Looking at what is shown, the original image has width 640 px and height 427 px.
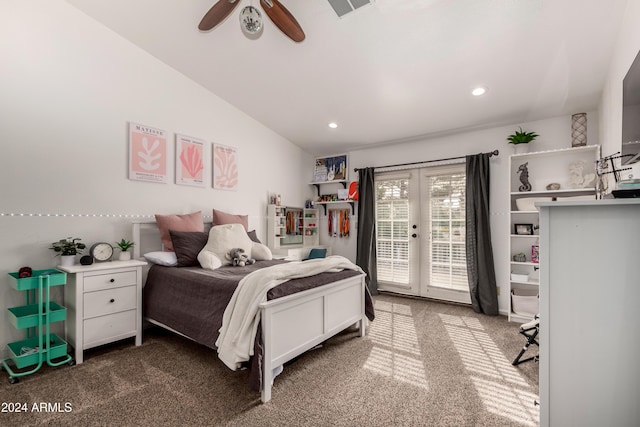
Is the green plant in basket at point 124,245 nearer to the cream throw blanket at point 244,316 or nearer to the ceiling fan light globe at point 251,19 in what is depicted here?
the cream throw blanket at point 244,316

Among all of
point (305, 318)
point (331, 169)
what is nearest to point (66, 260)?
point (305, 318)

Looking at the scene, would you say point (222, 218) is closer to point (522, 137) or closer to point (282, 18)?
point (282, 18)

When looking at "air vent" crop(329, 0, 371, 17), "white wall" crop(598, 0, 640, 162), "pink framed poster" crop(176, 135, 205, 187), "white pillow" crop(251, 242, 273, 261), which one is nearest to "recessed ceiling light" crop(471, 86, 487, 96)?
"white wall" crop(598, 0, 640, 162)

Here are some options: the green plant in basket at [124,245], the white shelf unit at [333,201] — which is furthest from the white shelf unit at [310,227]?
the green plant in basket at [124,245]

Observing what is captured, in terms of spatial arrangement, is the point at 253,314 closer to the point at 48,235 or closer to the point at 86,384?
the point at 86,384

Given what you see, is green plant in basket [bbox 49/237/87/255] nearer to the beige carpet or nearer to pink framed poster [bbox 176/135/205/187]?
the beige carpet

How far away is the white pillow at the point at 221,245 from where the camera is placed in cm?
286

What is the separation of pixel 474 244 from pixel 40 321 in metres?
4.30

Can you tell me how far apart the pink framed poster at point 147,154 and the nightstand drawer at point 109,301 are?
3.75 ft

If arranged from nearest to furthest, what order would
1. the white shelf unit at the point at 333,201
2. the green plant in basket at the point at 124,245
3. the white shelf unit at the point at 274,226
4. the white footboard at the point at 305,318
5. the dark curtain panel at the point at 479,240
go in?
the white footboard at the point at 305,318
the green plant in basket at the point at 124,245
the dark curtain panel at the point at 479,240
the white shelf unit at the point at 274,226
the white shelf unit at the point at 333,201

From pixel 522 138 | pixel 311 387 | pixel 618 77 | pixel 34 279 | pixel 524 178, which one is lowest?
pixel 311 387

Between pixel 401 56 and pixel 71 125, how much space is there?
2.99 m

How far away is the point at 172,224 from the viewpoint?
10.3 ft

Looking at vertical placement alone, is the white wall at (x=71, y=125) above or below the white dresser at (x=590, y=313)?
above
